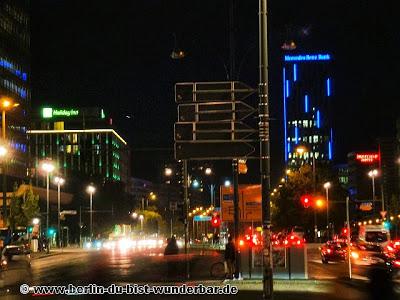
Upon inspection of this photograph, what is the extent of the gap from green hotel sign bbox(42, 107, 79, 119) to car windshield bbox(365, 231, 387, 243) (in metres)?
144

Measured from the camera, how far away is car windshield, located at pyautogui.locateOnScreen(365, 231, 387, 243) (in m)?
42.2

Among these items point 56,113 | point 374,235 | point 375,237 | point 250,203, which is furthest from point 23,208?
point 56,113

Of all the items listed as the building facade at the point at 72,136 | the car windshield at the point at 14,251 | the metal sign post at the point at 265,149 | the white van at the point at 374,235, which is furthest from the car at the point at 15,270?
the building facade at the point at 72,136

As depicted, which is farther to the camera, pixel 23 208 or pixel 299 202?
pixel 299 202

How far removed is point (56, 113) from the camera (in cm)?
17950

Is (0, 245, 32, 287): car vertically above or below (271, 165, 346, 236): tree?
below

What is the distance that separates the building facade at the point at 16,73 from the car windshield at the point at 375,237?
274ft

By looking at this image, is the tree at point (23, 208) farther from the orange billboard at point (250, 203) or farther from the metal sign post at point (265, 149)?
the metal sign post at point (265, 149)

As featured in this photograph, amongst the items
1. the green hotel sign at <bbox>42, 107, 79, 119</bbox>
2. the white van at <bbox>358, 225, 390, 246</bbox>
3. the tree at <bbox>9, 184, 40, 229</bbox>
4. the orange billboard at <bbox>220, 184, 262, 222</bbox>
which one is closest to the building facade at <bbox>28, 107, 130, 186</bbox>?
the green hotel sign at <bbox>42, 107, 79, 119</bbox>

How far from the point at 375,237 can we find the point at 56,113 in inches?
5723

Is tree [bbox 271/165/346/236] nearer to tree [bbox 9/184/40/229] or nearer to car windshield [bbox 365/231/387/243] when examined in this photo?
tree [bbox 9/184/40/229]

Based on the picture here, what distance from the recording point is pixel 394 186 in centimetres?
→ 15725

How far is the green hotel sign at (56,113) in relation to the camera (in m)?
179

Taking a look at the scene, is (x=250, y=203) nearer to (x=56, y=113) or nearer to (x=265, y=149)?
(x=265, y=149)
